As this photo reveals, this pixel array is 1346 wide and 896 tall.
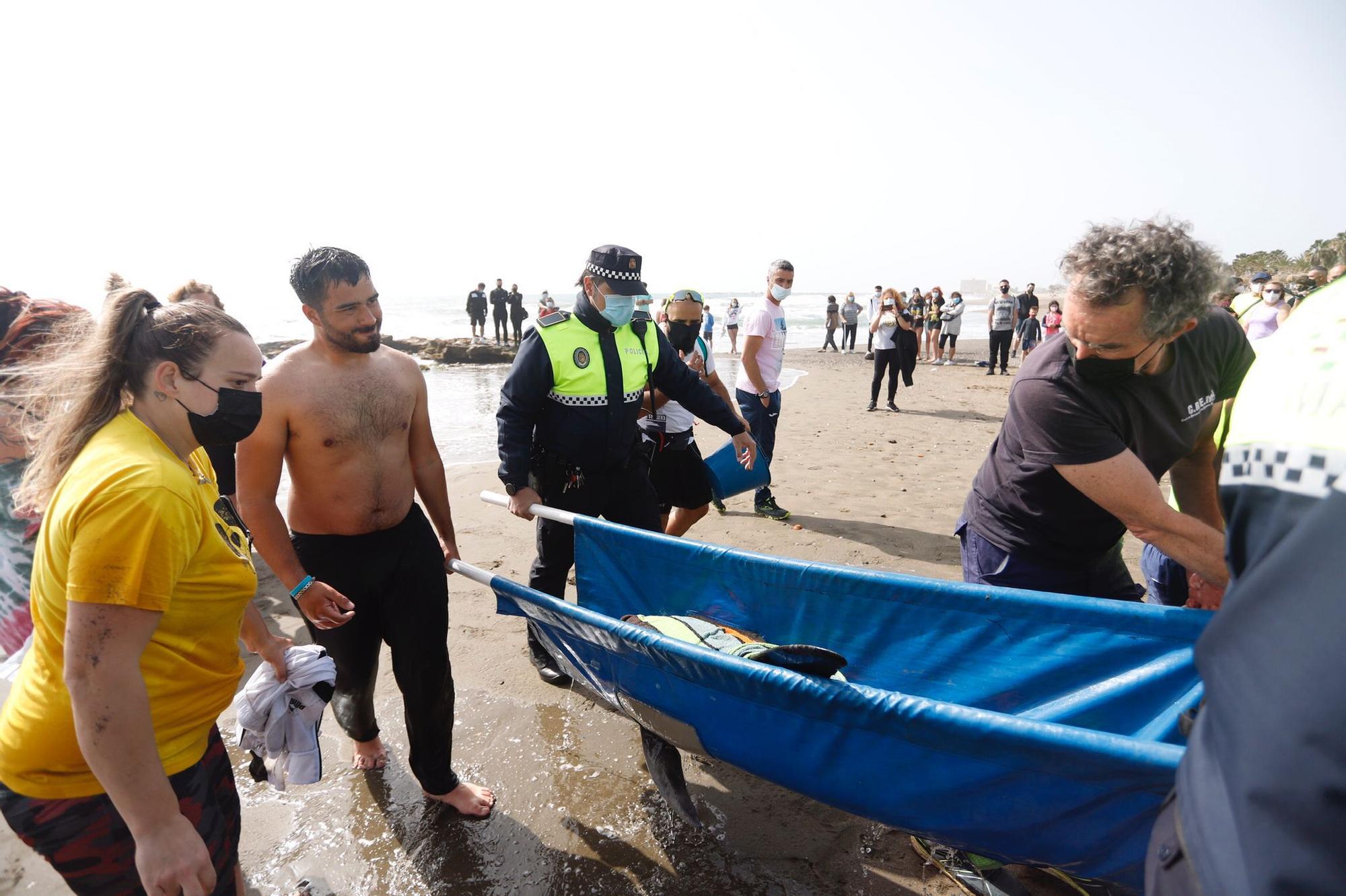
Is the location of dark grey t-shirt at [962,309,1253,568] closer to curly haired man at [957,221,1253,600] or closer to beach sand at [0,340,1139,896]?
curly haired man at [957,221,1253,600]

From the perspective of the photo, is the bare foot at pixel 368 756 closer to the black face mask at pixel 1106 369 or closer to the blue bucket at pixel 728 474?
the blue bucket at pixel 728 474

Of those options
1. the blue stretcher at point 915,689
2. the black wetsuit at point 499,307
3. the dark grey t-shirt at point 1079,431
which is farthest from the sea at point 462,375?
the dark grey t-shirt at point 1079,431

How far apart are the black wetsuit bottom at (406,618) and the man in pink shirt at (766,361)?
124 inches

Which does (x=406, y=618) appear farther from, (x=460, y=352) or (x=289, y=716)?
(x=460, y=352)

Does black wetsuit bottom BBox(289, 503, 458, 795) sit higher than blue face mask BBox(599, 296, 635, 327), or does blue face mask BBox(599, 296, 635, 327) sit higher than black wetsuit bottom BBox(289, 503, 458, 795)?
blue face mask BBox(599, 296, 635, 327)

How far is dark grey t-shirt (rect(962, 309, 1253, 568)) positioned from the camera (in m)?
1.87

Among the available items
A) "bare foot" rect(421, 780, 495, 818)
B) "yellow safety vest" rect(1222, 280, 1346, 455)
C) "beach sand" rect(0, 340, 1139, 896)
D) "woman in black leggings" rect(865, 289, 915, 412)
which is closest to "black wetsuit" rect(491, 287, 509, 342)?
"woman in black leggings" rect(865, 289, 915, 412)

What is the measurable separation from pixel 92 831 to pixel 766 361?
4661 mm

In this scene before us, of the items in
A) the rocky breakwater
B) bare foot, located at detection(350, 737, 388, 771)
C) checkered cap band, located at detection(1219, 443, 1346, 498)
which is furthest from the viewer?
the rocky breakwater

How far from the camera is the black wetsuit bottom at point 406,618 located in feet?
7.86

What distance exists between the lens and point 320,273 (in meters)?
2.20

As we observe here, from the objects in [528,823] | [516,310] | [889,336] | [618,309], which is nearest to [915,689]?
[528,823]

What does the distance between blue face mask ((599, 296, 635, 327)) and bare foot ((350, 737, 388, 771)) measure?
2064mm

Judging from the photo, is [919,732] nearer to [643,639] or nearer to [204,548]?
[643,639]
